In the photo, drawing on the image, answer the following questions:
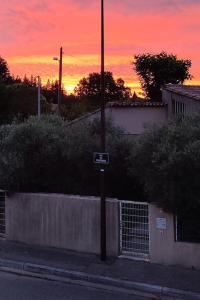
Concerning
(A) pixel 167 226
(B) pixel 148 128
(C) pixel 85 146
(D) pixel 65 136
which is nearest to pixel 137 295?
(A) pixel 167 226

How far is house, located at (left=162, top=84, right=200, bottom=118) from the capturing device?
71.1 feet

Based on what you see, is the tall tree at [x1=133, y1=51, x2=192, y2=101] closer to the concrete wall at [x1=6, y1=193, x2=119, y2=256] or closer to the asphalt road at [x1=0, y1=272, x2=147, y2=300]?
the concrete wall at [x1=6, y1=193, x2=119, y2=256]

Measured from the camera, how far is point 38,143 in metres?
13.4

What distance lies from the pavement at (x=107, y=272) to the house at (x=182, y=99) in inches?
350

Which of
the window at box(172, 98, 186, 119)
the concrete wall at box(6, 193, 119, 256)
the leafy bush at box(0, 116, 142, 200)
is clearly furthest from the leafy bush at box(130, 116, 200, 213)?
the window at box(172, 98, 186, 119)

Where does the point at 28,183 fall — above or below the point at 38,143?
below

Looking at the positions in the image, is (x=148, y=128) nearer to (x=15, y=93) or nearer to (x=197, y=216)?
(x=197, y=216)

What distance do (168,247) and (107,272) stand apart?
133 cm

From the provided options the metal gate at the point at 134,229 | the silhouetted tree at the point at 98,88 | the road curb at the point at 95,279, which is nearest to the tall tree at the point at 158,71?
the silhouetted tree at the point at 98,88

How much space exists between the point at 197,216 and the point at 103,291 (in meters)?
2.39

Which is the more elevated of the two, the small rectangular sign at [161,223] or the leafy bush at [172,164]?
the leafy bush at [172,164]

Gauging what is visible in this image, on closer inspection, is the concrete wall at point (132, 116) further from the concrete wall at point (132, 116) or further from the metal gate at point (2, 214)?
the metal gate at point (2, 214)

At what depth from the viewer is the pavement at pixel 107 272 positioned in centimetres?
923

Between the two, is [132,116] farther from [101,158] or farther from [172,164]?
[172,164]
